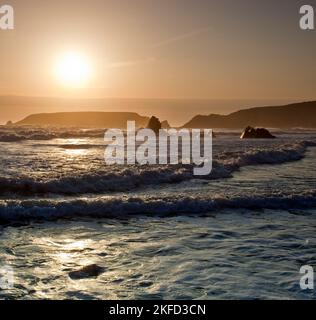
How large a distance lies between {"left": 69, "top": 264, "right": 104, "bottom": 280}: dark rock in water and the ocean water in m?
0.10

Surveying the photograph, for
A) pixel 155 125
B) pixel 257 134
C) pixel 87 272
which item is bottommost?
pixel 87 272

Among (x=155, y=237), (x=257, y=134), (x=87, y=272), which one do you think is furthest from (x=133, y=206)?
(x=257, y=134)

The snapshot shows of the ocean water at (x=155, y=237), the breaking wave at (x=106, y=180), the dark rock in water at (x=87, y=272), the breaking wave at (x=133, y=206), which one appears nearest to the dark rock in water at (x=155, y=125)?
the breaking wave at (x=106, y=180)

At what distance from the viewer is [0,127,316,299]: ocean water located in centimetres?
704

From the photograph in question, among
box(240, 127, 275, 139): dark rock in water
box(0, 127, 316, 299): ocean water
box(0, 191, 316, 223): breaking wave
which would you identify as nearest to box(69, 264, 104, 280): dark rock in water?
box(0, 127, 316, 299): ocean water

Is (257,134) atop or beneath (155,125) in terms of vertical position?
beneath

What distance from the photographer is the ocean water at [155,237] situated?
7039mm

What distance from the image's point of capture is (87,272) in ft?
25.2

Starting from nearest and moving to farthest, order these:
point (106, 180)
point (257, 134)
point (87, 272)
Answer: point (87, 272)
point (106, 180)
point (257, 134)

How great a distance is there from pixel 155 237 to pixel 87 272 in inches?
109

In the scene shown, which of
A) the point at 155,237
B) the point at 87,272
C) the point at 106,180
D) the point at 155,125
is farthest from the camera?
the point at 155,125

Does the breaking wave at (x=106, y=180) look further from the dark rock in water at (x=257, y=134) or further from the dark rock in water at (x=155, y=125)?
the dark rock in water at (x=155, y=125)

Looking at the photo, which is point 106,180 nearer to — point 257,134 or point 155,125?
point 257,134
